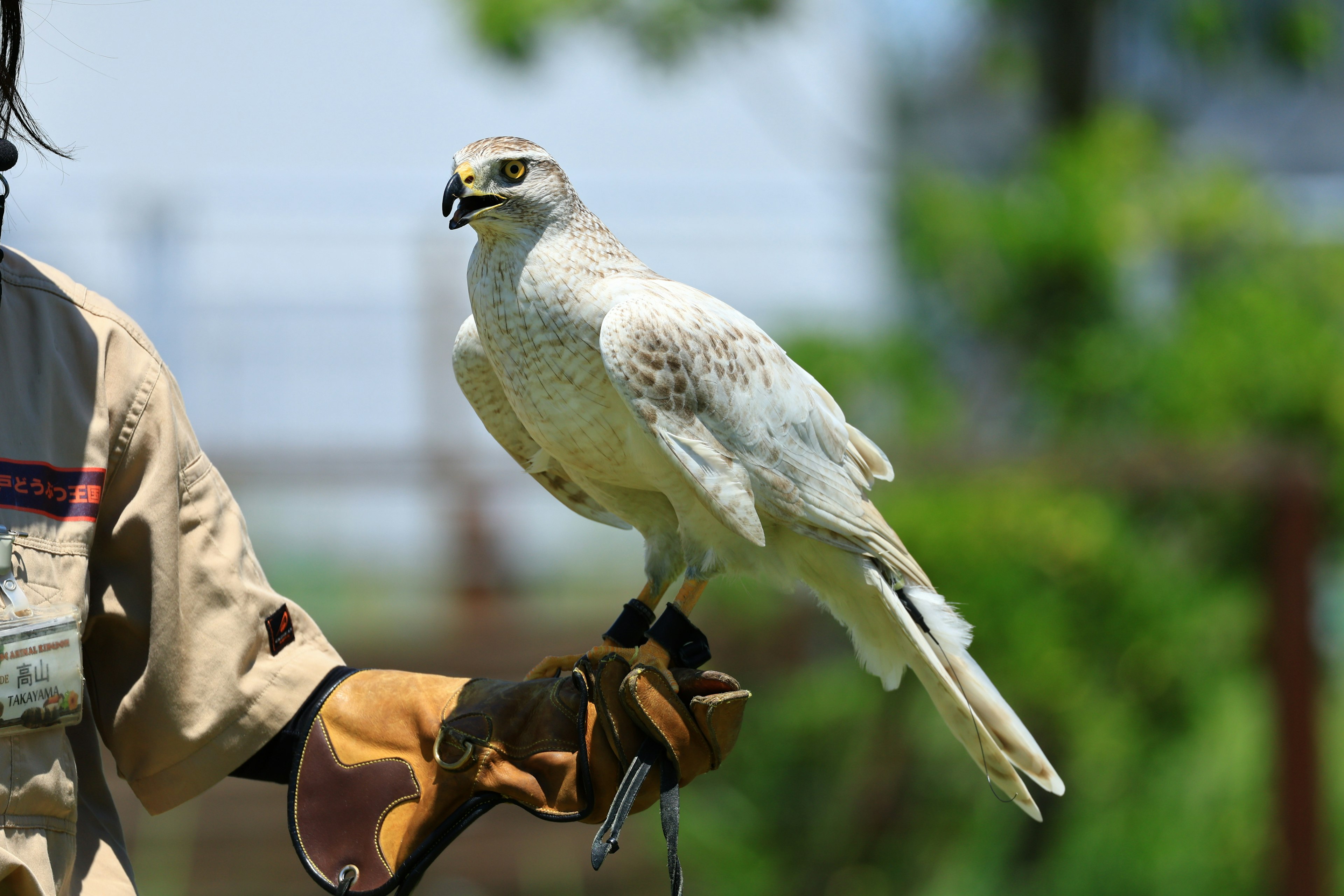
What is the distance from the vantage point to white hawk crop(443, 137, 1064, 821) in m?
1.85

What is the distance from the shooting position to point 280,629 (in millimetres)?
1835

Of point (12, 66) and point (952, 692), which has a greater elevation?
point (12, 66)

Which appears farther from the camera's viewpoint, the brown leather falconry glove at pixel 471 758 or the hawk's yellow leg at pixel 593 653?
the hawk's yellow leg at pixel 593 653

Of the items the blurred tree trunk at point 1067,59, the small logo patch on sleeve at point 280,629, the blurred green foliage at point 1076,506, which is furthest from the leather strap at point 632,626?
A: the blurred tree trunk at point 1067,59

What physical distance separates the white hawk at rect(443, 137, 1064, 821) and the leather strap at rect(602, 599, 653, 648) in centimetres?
7

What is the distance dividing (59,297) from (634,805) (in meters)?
1.17

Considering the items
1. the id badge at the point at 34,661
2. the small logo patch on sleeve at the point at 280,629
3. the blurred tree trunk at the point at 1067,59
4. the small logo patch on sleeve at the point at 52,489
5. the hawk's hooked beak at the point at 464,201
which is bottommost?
the small logo patch on sleeve at the point at 280,629

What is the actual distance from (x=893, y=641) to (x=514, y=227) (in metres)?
1.02

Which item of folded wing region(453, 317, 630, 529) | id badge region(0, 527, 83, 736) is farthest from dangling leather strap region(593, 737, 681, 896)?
id badge region(0, 527, 83, 736)

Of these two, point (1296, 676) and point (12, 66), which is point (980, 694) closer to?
point (12, 66)

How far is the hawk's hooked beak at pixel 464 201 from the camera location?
1931 mm

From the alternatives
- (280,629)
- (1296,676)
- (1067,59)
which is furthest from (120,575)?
(1067,59)

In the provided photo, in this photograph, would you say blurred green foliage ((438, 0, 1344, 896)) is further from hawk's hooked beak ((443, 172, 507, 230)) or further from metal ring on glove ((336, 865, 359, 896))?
metal ring on glove ((336, 865, 359, 896))

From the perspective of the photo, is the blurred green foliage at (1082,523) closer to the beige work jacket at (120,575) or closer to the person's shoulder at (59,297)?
the beige work jacket at (120,575)
